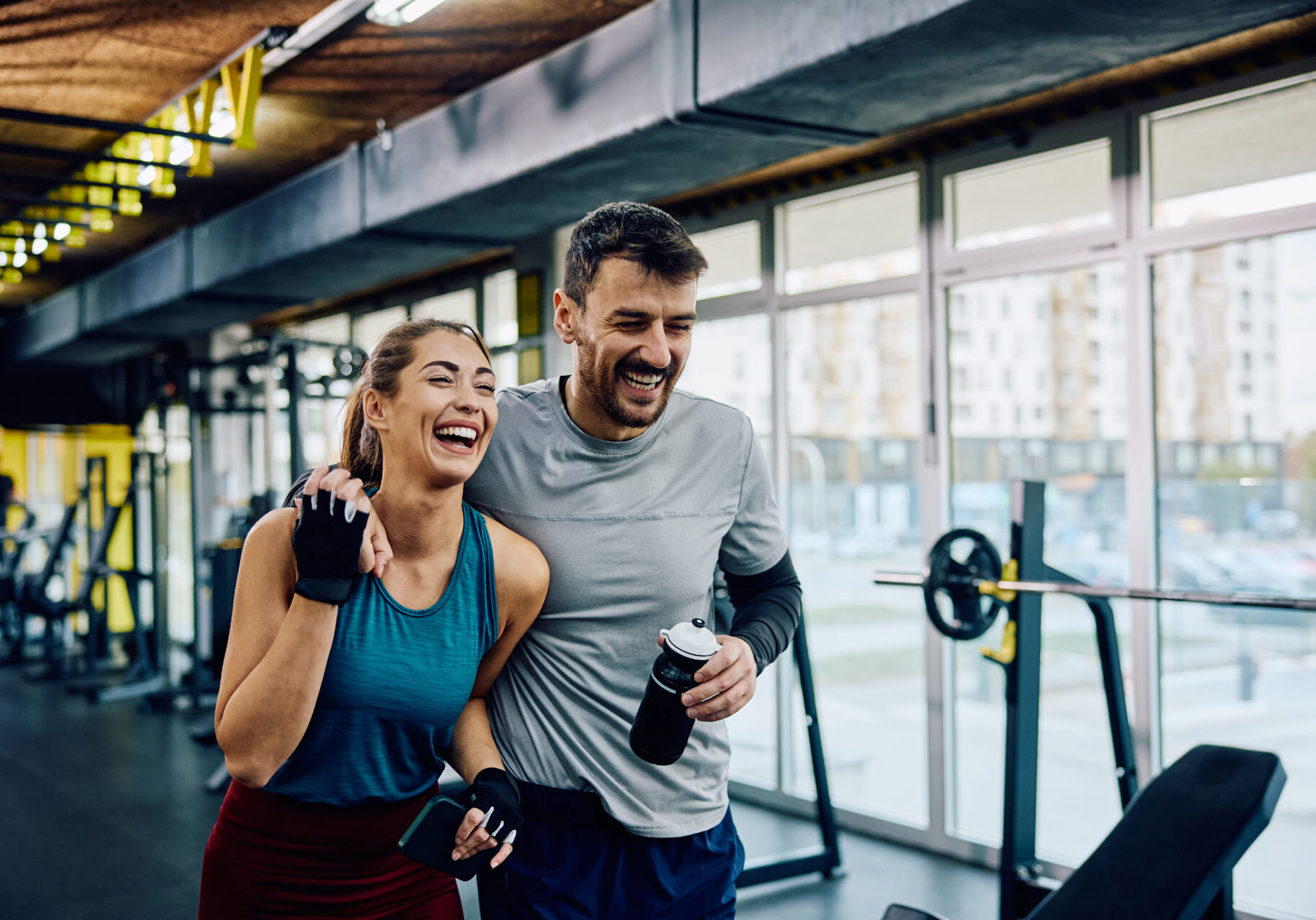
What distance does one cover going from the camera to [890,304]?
4637 mm

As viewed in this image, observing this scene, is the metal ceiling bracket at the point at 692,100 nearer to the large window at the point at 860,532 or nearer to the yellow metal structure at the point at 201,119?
the large window at the point at 860,532

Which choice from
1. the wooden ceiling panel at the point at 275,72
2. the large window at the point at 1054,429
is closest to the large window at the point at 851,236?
the large window at the point at 1054,429

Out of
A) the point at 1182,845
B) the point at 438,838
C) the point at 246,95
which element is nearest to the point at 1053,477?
the point at 1182,845

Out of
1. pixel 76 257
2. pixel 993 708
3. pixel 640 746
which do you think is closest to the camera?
pixel 640 746

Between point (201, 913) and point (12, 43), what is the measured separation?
3.32 meters

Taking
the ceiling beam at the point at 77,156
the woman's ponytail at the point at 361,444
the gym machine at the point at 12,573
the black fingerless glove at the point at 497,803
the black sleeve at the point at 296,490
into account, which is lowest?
the gym machine at the point at 12,573

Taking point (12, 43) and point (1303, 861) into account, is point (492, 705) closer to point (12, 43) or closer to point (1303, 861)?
point (1303, 861)

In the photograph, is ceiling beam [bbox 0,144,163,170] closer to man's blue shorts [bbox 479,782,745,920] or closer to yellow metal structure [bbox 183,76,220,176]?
yellow metal structure [bbox 183,76,220,176]

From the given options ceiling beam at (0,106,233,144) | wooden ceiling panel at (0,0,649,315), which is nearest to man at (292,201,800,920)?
wooden ceiling panel at (0,0,649,315)

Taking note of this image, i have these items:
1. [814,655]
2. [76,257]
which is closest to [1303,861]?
[814,655]

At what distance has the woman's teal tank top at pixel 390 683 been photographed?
150 centimetres

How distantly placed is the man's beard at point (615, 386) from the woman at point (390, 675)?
15 centimetres

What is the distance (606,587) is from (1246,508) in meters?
2.83

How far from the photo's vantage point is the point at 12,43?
3.74 metres
